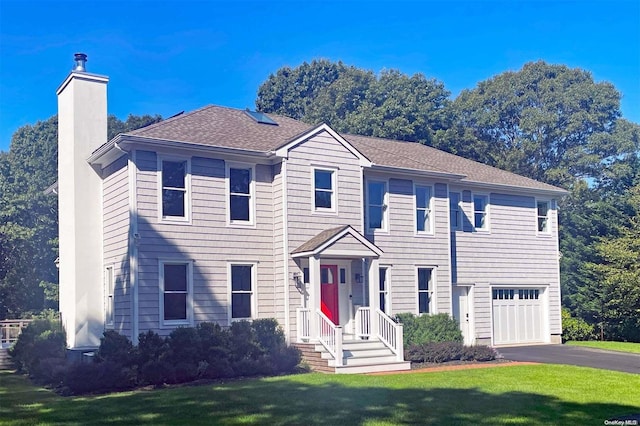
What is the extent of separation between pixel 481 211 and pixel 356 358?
979 centimetres

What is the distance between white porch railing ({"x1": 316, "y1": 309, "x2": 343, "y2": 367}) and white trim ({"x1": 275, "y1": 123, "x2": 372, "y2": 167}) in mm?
4542

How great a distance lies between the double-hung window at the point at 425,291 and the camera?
77.5ft

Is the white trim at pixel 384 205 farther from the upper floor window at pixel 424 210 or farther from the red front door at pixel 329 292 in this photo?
the red front door at pixel 329 292

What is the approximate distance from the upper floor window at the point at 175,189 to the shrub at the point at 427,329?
7348mm

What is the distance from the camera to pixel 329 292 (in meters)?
21.0

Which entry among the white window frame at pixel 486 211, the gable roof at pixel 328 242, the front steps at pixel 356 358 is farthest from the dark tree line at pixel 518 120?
the front steps at pixel 356 358

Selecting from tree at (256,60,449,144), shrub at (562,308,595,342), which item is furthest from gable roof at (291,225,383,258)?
tree at (256,60,449,144)

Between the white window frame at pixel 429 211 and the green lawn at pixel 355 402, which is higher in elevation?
the white window frame at pixel 429 211

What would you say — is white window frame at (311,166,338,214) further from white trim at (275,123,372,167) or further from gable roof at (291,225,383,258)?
white trim at (275,123,372,167)

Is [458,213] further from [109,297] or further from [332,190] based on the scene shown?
[109,297]

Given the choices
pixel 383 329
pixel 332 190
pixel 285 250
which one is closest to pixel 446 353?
pixel 383 329

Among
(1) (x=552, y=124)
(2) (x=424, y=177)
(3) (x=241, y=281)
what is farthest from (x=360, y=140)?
(1) (x=552, y=124)

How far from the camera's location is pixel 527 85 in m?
46.2

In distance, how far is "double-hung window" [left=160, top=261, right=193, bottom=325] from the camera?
728 inches
